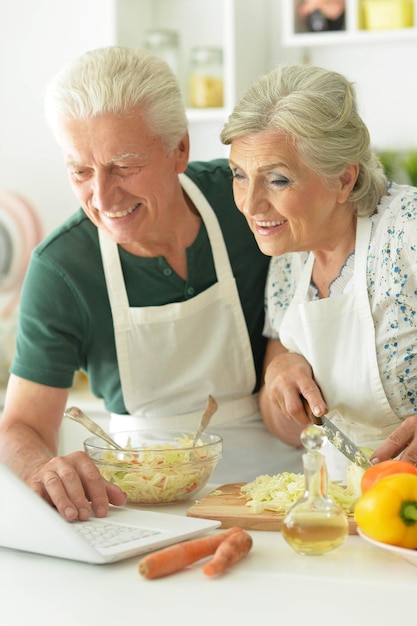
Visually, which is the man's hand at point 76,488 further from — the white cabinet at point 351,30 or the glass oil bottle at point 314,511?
the white cabinet at point 351,30

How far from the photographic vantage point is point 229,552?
1.32 m

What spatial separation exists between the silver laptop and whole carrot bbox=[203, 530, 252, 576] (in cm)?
9

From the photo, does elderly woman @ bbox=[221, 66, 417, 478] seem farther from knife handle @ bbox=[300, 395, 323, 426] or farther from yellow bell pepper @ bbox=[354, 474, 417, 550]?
yellow bell pepper @ bbox=[354, 474, 417, 550]

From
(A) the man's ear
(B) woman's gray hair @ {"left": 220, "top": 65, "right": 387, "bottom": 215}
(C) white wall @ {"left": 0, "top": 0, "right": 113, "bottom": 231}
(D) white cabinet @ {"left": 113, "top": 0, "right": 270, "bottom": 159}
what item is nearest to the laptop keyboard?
(B) woman's gray hair @ {"left": 220, "top": 65, "right": 387, "bottom": 215}

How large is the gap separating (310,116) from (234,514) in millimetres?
724

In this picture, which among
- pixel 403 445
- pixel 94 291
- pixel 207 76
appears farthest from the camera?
pixel 207 76

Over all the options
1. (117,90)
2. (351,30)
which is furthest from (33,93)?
(117,90)

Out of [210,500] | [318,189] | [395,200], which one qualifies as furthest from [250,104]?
[210,500]

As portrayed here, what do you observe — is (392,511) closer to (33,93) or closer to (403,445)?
(403,445)

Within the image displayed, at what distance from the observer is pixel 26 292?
207cm

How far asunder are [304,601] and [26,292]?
1.07 m

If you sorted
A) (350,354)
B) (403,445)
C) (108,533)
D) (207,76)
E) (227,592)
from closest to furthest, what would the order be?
(227,592), (108,533), (403,445), (350,354), (207,76)

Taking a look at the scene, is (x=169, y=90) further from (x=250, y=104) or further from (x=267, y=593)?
(x=267, y=593)

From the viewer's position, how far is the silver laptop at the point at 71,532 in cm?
133
